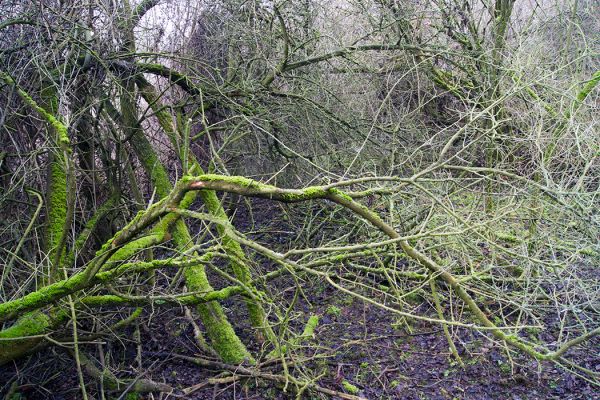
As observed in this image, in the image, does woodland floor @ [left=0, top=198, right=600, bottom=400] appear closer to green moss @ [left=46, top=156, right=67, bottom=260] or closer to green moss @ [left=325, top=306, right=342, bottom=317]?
green moss @ [left=325, top=306, right=342, bottom=317]

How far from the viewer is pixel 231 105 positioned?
20.4ft

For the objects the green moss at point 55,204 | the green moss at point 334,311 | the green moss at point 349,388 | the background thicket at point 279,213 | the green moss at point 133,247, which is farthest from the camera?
the green moss at point 334,311

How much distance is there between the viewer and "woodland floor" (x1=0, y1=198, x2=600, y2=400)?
5.11 metres

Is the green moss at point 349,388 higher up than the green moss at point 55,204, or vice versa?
the green moss at point 55,204

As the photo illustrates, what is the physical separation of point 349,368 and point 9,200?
3638 mm

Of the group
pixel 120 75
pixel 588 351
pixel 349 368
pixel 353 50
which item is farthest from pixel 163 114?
pixel 588 351

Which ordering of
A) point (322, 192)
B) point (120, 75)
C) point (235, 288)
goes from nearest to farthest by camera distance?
point (322, 192) < point (235, 288) < point (120, 75)

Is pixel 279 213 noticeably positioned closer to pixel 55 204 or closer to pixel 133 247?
pixel 55 204

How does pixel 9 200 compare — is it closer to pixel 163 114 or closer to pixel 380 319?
pixel 163 114

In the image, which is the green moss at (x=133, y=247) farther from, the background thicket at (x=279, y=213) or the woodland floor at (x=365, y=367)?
the woodland floor at (x=365, y=367)

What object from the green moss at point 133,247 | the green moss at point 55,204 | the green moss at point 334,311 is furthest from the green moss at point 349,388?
the green moss at point 55,204

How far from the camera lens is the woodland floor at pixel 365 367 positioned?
511 centimetres

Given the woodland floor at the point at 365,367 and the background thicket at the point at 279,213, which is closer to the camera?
the background thicket at the point at 279,213

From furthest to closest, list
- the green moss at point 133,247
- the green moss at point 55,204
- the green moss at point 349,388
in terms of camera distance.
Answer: the green moss at point 349,388
the green moss at point 55,204
the green moss at point 133,247
